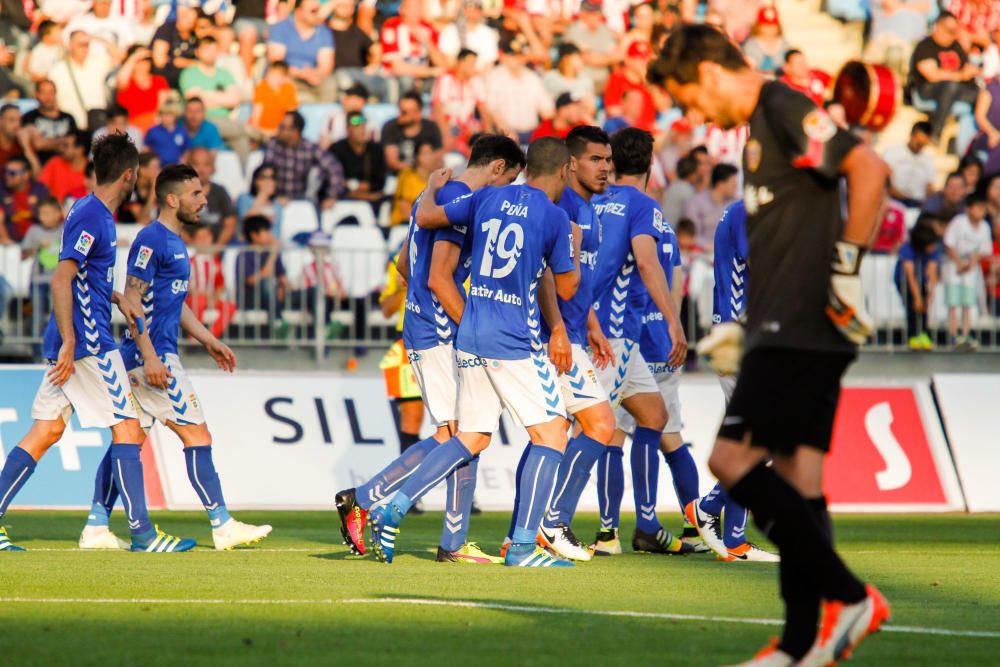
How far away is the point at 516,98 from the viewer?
21.2 metres

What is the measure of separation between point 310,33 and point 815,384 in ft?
55.5

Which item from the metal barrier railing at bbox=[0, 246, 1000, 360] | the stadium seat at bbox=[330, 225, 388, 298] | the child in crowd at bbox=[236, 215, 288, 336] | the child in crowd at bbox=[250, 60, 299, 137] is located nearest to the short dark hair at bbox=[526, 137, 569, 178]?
the metal barrier railing at bbox=[0, 246, 1000, 360]

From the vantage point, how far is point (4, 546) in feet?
34.3

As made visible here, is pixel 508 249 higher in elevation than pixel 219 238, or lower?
higher

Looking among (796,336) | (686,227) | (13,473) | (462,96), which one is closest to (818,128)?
(796,336)

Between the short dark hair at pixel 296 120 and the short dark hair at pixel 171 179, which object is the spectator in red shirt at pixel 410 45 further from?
the short dark hair at pixel 171 179

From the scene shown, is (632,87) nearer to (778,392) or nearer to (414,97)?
(414,97)

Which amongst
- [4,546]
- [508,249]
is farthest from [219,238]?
[508,249]

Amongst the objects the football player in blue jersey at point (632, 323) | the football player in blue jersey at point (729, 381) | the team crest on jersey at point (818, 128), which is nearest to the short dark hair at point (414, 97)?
the football player in blue jersey at point (632, 323)

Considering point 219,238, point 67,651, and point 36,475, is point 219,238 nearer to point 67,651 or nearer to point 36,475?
point 36,475

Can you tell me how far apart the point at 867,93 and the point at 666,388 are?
559 centimetres

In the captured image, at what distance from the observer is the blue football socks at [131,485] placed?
1039 centimetres

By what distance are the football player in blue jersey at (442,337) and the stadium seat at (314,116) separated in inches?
418

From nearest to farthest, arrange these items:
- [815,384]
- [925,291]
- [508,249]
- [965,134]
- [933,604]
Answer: [815,384]
[933,604]
[508,249]
[925,291]
[965,134]
